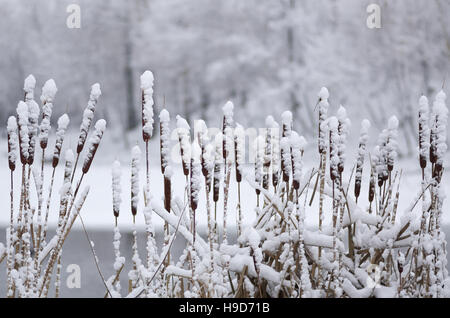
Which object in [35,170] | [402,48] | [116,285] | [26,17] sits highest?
[26,17]

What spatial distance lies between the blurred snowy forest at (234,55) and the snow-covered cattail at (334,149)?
652cm

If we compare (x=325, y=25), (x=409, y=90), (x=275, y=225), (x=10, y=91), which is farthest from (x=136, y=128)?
(x=275, y=225)

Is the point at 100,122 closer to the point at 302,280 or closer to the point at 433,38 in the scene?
the point at 302,280

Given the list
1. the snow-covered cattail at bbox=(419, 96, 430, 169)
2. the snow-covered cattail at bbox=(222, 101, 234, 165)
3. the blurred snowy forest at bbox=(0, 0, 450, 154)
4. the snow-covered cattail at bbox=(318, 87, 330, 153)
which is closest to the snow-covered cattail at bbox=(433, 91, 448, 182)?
the snow-covered cattail at bbox=(419, 96, 430, 169)

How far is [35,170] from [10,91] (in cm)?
752

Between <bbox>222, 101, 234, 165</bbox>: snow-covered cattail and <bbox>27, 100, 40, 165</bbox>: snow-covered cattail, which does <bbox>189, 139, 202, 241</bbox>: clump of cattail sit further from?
<bbox>27, 100, 40, 165</bbox>: snow-covered cattail

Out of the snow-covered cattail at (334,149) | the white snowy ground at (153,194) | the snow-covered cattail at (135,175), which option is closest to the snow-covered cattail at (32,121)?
the snow-covered cattail at (135,175)

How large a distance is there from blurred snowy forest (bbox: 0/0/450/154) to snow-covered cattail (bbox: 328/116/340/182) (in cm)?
652

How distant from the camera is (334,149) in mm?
667

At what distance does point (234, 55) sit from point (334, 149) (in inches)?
309

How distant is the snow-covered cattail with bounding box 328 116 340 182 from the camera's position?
660mm

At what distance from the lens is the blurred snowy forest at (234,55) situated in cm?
735

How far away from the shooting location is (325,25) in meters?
7.78

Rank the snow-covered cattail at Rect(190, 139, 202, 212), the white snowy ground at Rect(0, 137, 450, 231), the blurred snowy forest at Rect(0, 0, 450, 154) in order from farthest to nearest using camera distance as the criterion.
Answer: the blurred snowy forest at Rect(0, 0, 450, 154), the white snowy ground at Rect(0, 137, 450, 231), the snow-covered cattail at Rect(190, 139, 202, 212)
